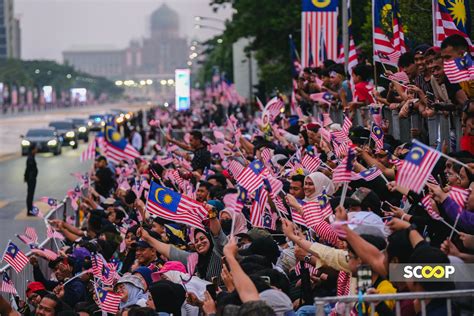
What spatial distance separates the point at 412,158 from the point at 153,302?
2.71 metres

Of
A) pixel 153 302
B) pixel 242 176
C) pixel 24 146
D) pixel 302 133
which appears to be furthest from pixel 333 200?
pixel 24 146

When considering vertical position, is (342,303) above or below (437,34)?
below

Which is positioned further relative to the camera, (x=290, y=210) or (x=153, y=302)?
(x=290, y=210)

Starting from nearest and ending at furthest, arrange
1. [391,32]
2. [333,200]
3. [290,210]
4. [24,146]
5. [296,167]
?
[333,200] < [290,210] < [296,167] < [391,32] < [24,146]

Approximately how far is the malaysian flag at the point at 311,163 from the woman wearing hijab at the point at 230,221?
84cm

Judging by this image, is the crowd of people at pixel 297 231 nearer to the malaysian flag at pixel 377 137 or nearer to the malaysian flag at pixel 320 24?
the malaysian flag at pixel 377 137

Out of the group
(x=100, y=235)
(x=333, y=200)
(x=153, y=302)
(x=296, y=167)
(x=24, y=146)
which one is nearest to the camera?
(x=153, y=302)

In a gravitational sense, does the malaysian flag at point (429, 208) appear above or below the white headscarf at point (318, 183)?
above

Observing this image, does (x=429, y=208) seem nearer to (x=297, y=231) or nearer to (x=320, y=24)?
(x=297, y=231)

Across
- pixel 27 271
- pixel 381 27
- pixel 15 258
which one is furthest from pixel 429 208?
pixel 381 27

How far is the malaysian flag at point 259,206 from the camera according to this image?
10.8m

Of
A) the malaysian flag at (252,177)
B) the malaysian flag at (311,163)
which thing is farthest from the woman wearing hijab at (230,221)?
the malaysian flag at (311,163)

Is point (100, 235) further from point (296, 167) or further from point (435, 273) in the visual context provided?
point (435, 273)

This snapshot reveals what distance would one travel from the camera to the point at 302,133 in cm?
1516
